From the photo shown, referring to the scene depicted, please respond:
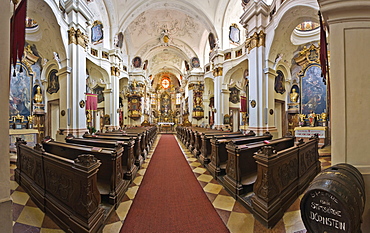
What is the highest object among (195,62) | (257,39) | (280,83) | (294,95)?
(195,62)

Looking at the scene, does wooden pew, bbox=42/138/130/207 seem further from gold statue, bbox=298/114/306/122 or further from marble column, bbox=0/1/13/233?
gold statue, bbox=298/114/306/122

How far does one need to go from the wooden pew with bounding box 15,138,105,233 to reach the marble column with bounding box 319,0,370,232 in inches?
111

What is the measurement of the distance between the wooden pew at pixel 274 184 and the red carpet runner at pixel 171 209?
569 millimetres

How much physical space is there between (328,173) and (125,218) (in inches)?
95.5

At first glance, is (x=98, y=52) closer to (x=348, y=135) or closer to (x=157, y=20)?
(x=157, y=20)

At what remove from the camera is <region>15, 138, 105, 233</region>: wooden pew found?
1815 mm

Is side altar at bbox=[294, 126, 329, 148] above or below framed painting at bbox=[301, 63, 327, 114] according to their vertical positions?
below

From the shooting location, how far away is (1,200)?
4.28 ft

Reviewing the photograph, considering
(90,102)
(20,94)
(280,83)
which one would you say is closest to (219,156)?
(90,102)

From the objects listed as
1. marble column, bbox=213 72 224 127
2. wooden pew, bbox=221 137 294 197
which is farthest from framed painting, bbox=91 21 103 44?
wooden pew, bbox=221 137 294 197

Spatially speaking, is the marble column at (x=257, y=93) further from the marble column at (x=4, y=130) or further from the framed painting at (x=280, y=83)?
the marble column at (x=4, y=130)

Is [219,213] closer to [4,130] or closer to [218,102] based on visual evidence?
[4,130]

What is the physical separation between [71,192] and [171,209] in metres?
1.38

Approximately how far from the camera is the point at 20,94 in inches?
328
